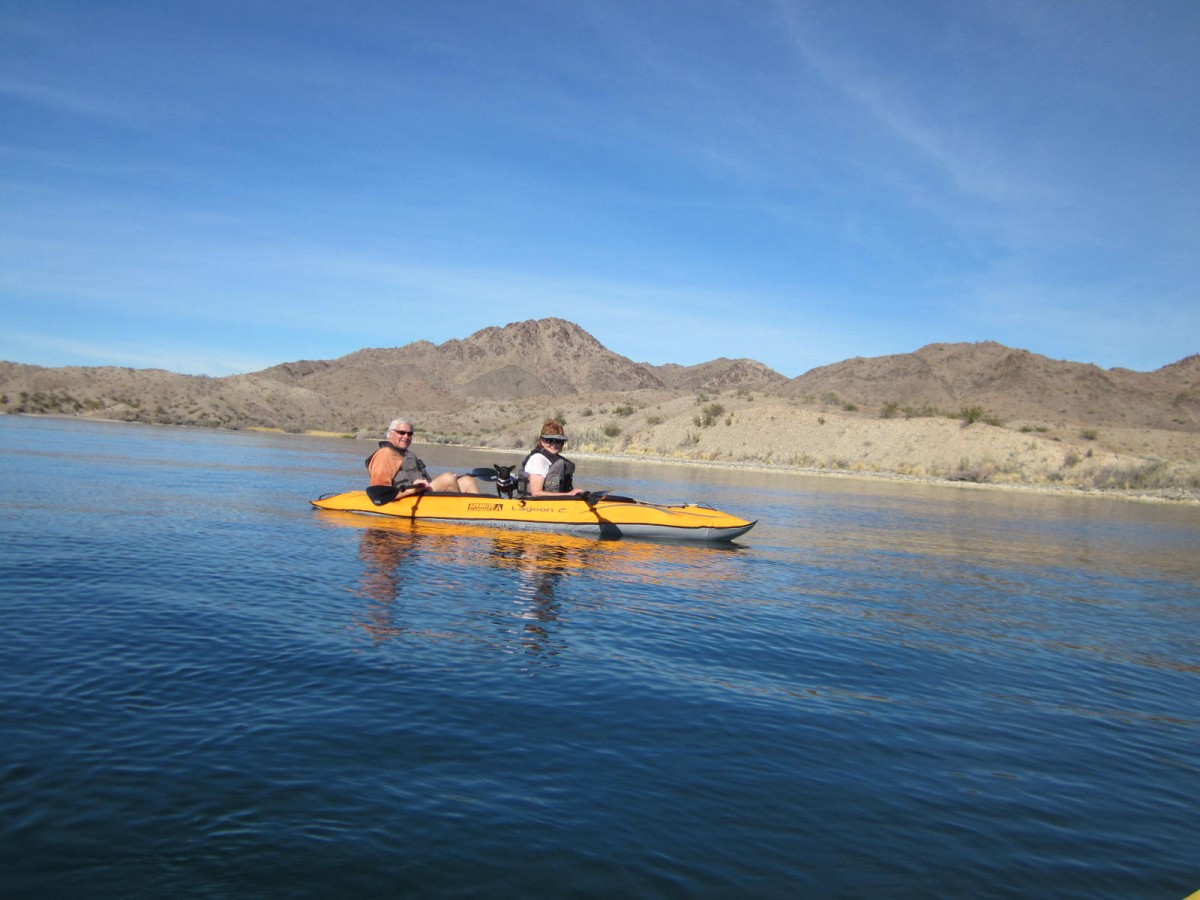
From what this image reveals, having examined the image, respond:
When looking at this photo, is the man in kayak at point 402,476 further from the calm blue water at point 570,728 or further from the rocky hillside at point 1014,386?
the rocky hillside at point 1014,386

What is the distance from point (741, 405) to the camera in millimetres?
71375

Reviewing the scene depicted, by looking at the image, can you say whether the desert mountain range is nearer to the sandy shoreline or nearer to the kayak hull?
the sandy shoreline

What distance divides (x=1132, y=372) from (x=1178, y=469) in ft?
217

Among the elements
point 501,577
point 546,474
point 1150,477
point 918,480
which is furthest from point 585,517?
point 1150,477

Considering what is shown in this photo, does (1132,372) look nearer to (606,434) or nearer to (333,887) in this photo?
(606,434)

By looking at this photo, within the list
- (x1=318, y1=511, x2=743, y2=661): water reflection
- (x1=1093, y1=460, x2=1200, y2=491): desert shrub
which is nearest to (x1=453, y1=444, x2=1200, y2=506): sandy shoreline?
(x1=1093, y1=460, x2=1200, y2=491): desert shrub

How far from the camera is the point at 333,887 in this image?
4.25 metres

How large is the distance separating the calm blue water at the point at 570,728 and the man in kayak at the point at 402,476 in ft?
11.3

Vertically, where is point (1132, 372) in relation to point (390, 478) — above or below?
above

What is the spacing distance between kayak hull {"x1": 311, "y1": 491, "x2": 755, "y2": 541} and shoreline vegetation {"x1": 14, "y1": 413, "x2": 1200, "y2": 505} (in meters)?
33.2

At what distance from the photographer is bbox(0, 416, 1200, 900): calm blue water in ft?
15.1

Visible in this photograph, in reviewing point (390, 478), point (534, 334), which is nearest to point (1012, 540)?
point (390, 478)

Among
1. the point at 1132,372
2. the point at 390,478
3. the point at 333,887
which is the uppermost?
the point at 1132,372

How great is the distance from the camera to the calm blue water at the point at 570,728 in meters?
4.60
